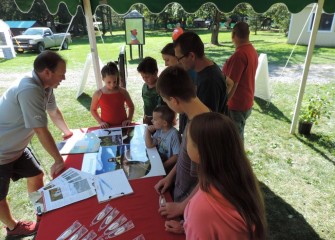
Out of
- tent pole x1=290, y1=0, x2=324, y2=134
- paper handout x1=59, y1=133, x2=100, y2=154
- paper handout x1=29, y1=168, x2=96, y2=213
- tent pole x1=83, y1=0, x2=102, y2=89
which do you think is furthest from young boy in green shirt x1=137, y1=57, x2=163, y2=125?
tent pole x1=290, y1=0, x2=324, y2=134

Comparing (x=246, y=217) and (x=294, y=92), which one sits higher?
(x=246, y=217)

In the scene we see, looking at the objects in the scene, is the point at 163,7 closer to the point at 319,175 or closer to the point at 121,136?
the point at 121,136

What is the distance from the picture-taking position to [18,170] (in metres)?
2.29

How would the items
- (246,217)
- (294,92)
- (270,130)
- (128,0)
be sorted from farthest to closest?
(294,92), (270,130), (128,0), (246,217)

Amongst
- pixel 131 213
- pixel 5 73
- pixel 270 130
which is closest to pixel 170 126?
pixel 131 213

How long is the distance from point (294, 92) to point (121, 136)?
5.75 metres

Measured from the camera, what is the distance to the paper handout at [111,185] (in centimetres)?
165

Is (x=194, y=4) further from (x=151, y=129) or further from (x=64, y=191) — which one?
(x=64, y=191)

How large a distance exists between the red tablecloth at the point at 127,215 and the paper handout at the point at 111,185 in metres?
0.04

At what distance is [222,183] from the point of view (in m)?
1.00

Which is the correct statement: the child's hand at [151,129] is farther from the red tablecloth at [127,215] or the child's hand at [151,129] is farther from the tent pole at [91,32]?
the tent pole at [91,32]

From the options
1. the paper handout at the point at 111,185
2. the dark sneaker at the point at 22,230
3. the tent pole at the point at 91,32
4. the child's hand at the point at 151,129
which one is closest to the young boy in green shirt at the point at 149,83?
the child's hand at the point at 151,129

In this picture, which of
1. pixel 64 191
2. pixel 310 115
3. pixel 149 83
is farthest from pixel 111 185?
pixel 310 115

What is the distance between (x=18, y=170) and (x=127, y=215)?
53.8 inches
